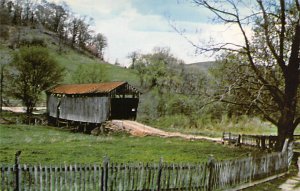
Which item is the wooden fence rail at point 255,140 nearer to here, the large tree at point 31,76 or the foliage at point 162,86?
the foliage at point 162,86

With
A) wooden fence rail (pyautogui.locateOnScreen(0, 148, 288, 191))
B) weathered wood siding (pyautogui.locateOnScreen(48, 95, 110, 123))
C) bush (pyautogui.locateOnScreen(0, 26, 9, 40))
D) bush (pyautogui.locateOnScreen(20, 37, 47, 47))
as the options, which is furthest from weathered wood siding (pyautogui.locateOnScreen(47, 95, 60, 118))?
bush (pyautogui.locateOnScreen(0, 26, 9, 40))

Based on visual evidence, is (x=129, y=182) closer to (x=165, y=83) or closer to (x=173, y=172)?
(x=173, y=172)

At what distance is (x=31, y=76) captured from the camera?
59688 millimetres

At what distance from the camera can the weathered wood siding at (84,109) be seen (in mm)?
47166

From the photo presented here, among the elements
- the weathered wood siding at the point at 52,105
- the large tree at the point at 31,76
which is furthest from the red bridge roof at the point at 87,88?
the large tree at the point at 31,76

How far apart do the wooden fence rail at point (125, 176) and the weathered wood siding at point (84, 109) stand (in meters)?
33.2

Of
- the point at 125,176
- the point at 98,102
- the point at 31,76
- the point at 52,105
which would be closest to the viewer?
the point at 125,176

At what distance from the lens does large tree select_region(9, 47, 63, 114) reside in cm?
5803

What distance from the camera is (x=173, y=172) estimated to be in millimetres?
12852

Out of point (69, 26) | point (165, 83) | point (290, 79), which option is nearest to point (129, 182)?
point (290, 79)

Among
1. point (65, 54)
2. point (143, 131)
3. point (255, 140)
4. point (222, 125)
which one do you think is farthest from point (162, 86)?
point (65, 54)

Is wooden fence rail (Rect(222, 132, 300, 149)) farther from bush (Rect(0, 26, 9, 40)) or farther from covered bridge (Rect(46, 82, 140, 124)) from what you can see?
bush (Rect(0, 26, 9, 40))

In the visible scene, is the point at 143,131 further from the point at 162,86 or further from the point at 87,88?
the point at 162,86

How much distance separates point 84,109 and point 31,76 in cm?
1493
